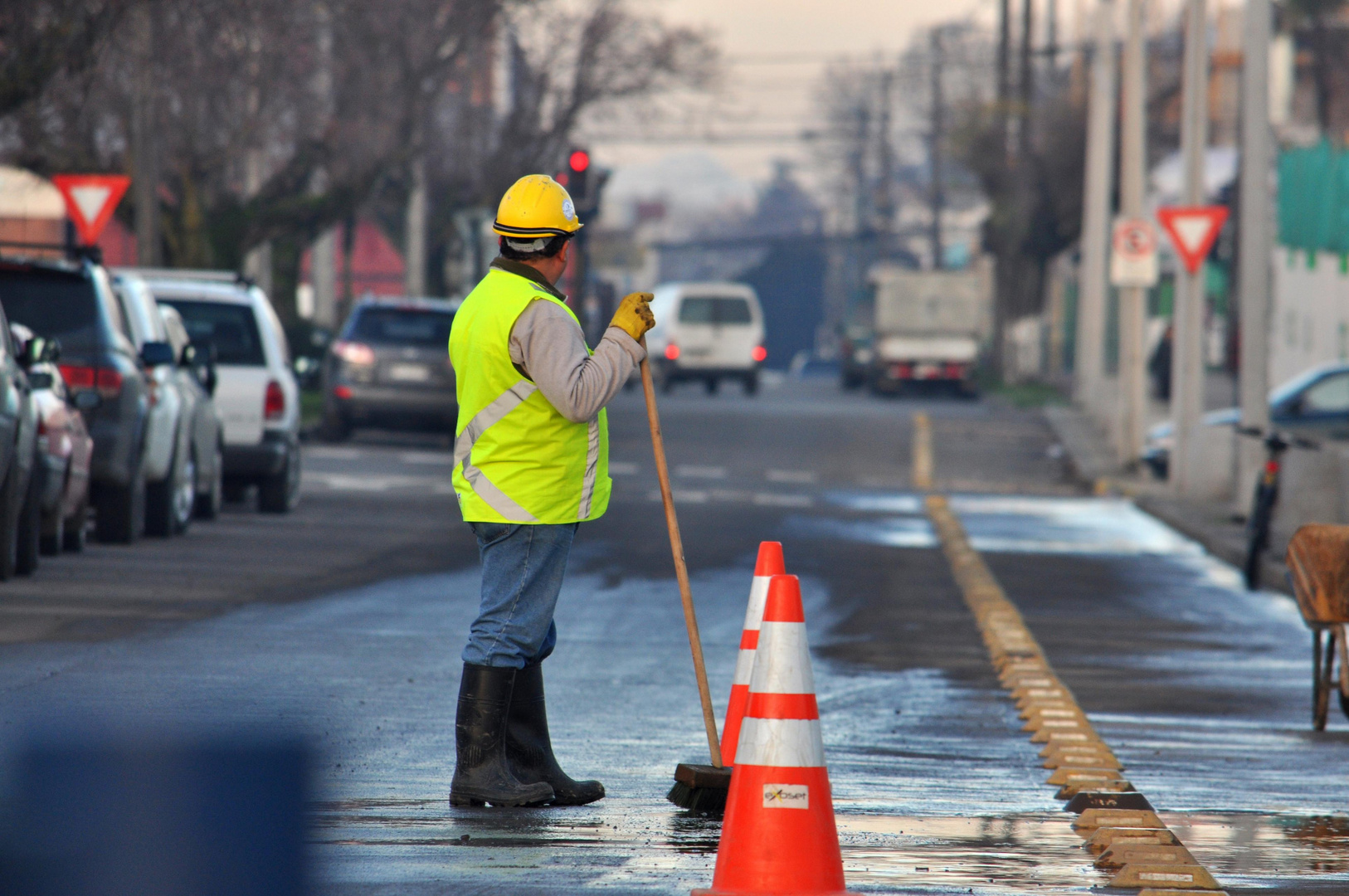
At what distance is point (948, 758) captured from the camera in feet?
26.6

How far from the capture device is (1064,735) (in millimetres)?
8617

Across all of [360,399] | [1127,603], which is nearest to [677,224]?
[360,399]

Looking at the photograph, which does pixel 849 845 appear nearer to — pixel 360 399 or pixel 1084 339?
pixel 360 399

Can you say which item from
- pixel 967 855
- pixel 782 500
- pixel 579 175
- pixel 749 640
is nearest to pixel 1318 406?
pixel 782 500

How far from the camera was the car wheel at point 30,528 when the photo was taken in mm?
12250

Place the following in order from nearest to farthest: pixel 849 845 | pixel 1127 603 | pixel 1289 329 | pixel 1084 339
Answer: pixel 849 845
pixel 1127 603
pixel 1084 339
pixel 1289 329

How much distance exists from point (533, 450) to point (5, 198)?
36981 millimetres

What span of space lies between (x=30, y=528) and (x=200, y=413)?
391 cm

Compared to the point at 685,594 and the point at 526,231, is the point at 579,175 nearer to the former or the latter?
the point at 526,231

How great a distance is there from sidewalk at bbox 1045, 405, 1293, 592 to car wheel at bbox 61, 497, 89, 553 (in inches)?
283

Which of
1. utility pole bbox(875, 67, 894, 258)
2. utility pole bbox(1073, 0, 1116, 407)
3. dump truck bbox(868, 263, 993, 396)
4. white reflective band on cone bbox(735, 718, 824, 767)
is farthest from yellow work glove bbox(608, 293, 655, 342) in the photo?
utility pole bbox(875, 67, 894, 258)

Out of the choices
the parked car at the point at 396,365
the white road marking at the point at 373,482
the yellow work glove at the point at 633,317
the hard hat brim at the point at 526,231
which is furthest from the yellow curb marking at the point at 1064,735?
the parked car at the point at 396,365

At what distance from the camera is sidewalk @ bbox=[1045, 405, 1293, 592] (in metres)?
16.7

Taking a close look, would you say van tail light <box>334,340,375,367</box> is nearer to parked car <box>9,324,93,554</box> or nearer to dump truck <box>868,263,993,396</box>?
parked car <box>9,324,93,554</box>
